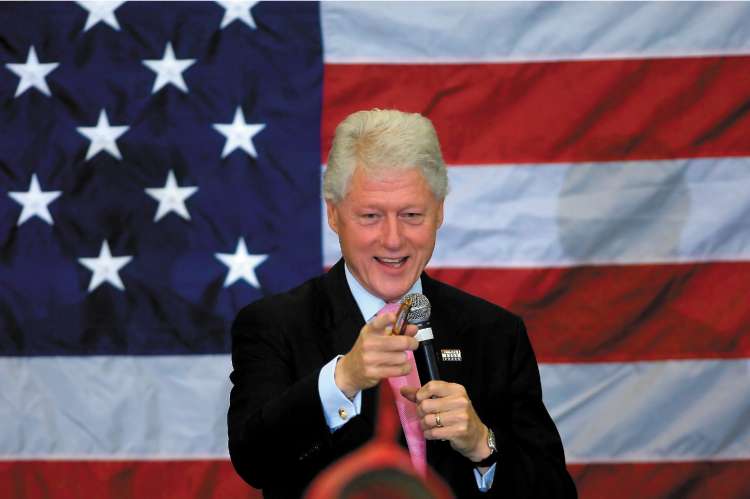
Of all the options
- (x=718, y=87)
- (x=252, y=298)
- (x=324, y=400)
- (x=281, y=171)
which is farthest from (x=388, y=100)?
(x=324, y=400)

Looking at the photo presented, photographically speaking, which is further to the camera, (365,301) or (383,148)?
(365,301)

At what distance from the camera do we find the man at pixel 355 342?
1412mm

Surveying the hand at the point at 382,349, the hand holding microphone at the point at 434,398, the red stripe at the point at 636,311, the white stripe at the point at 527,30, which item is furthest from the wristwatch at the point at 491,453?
the white stripe at the point at 527,30

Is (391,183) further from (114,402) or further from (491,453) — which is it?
(114,402)

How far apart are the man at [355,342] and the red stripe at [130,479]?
4.48ft

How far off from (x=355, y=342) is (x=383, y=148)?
12.0 inches

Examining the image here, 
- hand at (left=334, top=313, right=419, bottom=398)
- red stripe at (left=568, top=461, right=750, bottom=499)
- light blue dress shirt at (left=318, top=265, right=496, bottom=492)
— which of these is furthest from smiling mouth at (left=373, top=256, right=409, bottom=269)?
red stripe at (left=568, top=461, right=750, bottom=499)

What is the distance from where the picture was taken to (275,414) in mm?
1403

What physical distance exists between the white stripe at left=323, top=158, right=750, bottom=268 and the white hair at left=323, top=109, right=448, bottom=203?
1334 mm

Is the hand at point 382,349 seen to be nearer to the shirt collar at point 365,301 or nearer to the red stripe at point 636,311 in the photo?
the shirt collar at point 365,301

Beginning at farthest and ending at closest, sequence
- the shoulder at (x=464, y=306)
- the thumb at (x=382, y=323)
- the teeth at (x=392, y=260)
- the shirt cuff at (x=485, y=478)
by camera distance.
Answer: the shoulder at (x=464, y=306) → the teeth at (x=392, y=260) → the shirt cuff at (x=485, y=478) → the thumb at (x=382, y=323)

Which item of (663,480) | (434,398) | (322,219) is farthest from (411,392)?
(663,480)

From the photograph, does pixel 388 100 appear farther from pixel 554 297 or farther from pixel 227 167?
pixel 554 297

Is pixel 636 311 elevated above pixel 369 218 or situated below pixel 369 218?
above
